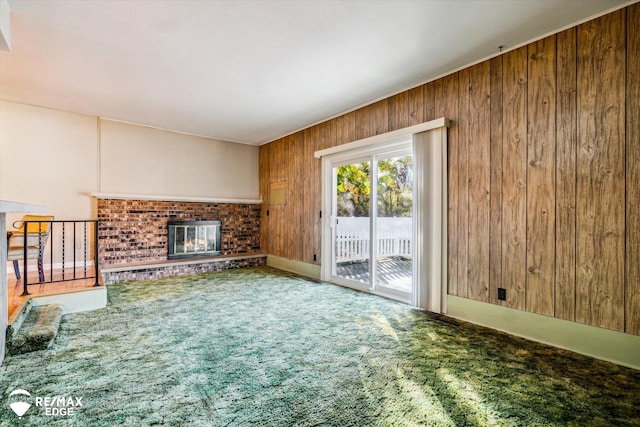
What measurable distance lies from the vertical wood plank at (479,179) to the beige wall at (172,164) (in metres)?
4.98

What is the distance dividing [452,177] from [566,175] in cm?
100

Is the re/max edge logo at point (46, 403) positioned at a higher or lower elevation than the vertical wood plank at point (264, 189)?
lower

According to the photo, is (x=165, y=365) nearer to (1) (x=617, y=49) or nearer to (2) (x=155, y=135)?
(1) (x=617, y=49)

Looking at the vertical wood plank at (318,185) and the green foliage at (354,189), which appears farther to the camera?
the vertical wood plank at (318,185)

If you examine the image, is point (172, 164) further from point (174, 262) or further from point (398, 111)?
point (398, 111)

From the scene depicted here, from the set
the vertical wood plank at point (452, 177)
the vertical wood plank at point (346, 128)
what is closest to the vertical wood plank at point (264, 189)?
the vertical wood plank at point (346, 128)

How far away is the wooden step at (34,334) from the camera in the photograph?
7.36 ft

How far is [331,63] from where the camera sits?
10.2ft

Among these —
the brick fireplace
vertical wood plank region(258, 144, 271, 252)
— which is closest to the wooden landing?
the brick fireplace

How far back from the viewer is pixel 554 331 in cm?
251

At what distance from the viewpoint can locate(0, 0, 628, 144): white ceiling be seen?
89.6 inches

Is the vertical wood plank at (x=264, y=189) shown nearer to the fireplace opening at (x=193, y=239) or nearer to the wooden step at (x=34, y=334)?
the fireplace opening at (x=193, y=239)

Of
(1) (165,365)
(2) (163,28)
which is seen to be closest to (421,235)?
(1) (165,365)

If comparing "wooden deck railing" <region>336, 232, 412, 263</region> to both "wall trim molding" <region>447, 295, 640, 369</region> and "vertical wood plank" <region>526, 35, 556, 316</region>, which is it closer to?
"wall trim molding" <region>447, 295, 640, 369</region>
